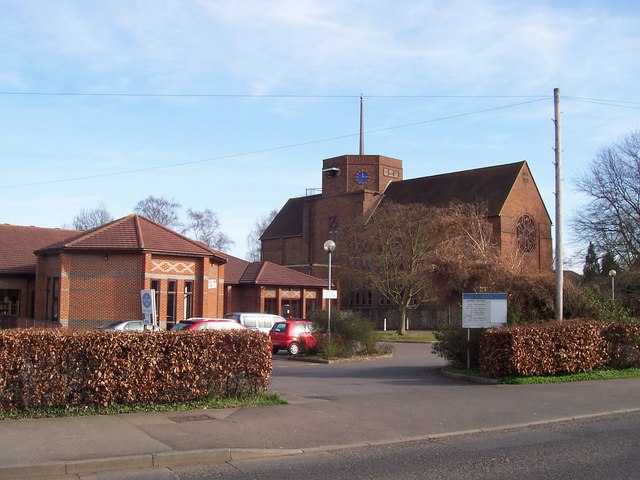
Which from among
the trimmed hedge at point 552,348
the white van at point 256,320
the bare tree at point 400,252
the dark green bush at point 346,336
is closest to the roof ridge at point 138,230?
the white van at point 256,320

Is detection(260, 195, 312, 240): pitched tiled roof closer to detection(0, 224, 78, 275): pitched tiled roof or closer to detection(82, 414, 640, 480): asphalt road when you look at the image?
detection(0, 224, 78, 275): pitched tiled roof

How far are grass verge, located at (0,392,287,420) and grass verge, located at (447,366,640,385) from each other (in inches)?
248

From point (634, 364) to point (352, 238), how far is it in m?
36.9

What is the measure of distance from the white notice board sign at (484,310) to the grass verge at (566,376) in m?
1.32

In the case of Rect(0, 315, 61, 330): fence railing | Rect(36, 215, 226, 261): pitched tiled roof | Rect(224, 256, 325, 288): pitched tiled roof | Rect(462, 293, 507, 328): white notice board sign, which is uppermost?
Rect(36, 215, 226, 261): pitched tiled roof

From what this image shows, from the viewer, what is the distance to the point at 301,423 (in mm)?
10797

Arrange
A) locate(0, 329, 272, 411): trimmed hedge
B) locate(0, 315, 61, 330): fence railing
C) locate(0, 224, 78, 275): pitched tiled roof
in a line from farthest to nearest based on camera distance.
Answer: locate(0, 224, 78, 275): pitched tiled roof, locate(0, 315, 61, 330): fence railing, locate(0, 329, 272, 411): trimmed hedge

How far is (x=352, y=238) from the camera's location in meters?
54.4

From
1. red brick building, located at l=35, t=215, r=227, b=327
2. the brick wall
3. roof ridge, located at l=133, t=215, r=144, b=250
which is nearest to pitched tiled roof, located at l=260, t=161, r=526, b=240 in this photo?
red brick building, located at l=35, t=215, r=227, b=327

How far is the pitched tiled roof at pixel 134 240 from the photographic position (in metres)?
31.5

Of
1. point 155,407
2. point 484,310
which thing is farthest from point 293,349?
point 155,407

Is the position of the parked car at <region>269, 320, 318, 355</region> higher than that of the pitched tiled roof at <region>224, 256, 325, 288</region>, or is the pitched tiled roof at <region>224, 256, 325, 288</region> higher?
the pitched tiled roof at <region>224, 256, 325, 288</region>

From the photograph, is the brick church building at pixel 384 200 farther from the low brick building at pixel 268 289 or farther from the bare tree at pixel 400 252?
the low brick building at pixel 268 289

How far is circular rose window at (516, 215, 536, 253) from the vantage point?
6119cm
